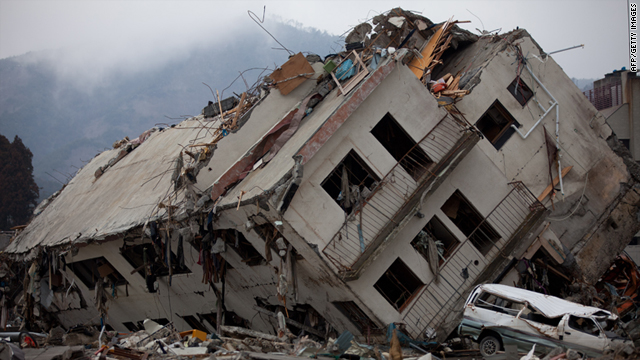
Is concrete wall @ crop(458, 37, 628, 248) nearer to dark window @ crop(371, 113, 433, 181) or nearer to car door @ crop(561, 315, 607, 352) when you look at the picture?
dark window @ crop(371, 113, 433, 181)

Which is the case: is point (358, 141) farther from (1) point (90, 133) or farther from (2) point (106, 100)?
(2) point (106, 100)

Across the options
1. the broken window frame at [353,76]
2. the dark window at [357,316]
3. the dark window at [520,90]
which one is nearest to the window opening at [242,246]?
the dark window at [357,316]

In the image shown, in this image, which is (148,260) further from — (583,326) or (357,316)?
(583,326)

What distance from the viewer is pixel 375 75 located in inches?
506

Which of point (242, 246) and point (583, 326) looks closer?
point (583, 326)

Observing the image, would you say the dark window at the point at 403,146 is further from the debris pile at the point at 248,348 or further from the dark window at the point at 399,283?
the debris pile at the point at 248,348

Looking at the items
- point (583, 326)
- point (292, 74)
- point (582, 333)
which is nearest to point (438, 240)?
point (583, 326)

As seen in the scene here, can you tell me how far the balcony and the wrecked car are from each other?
2589mm

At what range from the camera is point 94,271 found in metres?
21.3

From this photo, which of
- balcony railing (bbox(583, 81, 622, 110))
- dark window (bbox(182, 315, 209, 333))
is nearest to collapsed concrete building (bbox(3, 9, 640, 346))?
dark window (bbox(182, 315, 209, 333))

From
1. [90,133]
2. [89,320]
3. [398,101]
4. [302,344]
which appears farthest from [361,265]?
[90,133]

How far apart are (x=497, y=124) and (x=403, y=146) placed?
3350 mm

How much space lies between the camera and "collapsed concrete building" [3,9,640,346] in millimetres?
12617

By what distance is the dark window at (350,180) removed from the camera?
13.0 m
